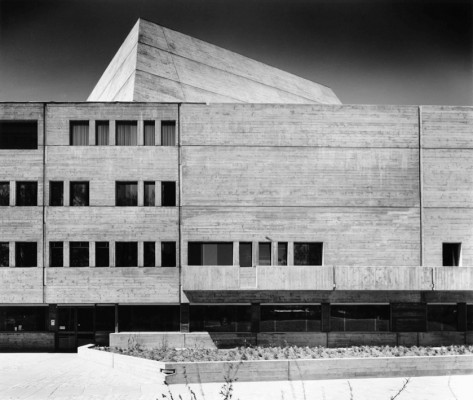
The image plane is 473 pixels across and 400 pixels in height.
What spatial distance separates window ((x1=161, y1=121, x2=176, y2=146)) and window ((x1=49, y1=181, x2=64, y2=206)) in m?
5.56

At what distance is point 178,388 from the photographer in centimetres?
2172

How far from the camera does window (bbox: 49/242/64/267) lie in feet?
101

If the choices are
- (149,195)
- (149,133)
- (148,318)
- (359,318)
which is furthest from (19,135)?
(359,318)

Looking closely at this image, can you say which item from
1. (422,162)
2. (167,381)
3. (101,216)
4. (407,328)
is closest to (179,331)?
(101,216)

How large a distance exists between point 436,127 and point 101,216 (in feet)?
57.8

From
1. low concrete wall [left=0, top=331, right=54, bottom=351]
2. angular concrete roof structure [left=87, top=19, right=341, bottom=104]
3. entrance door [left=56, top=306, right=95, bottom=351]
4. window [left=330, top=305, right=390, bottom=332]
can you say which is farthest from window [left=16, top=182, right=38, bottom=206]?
window [left=330, top=305, right=390, bottom=332]

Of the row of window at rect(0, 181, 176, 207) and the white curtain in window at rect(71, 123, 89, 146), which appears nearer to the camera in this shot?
the row of window at rect(0, 181, 176, 207)

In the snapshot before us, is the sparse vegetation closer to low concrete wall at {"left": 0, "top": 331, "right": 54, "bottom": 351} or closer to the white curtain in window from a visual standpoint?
low concrete wall at {"left": 0, "top": 331, "right": 54, "bottom": 351}

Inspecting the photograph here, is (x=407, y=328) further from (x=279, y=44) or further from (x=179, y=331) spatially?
(x=279, y=44)

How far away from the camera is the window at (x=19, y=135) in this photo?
3189cm

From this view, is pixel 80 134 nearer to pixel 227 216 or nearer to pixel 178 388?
pixel 227 216

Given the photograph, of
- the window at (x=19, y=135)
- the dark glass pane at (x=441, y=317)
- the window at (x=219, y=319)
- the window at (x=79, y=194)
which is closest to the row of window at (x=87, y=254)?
the window at (x=79, y=194)

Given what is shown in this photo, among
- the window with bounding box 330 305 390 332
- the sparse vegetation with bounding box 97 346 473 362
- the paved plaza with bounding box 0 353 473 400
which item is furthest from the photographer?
the window with bounding box 330 305 390 332

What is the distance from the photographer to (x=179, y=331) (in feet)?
102
